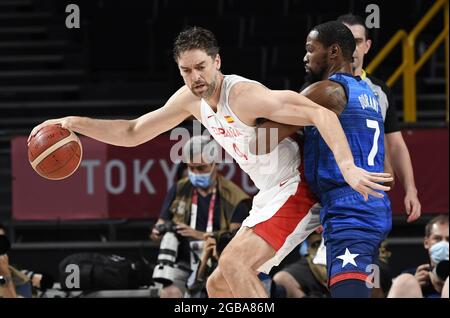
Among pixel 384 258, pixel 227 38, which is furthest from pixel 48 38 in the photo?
pixel 384 258

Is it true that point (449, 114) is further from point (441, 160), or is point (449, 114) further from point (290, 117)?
point (290, 117)

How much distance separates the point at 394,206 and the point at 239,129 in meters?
3.86

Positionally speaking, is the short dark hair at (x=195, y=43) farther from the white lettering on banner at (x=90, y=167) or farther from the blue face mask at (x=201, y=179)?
the white lettering on banner at (x=90, y=167)

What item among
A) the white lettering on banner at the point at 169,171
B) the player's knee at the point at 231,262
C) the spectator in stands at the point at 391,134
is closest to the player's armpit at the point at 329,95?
the spectator in stands at the point at 391,134

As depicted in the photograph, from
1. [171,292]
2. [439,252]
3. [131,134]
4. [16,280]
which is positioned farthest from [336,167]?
[16,280]

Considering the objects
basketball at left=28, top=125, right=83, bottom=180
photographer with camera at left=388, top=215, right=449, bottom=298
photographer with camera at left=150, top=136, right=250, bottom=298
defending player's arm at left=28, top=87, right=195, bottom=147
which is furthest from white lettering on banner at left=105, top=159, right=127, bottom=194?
basketball at left=28, top=125, right=83, bottom=180

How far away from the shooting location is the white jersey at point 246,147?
4.98 m

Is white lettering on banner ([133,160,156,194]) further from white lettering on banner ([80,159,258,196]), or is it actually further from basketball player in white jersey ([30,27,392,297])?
basketball player in white jersey ([30,27,392,297])

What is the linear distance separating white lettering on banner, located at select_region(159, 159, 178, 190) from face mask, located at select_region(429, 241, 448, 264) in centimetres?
236

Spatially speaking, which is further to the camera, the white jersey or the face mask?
the face mask

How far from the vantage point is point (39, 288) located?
307 inches

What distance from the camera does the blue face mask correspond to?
7859 mm

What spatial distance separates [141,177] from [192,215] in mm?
905

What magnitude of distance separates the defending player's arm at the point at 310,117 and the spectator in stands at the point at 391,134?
90 cm
